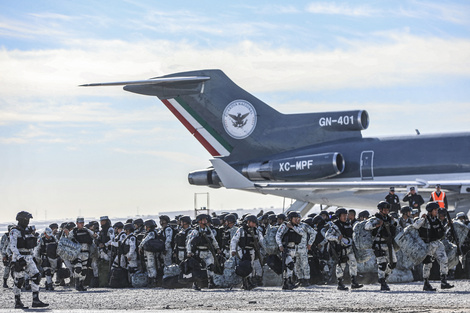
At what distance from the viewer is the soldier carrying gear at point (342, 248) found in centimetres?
1645

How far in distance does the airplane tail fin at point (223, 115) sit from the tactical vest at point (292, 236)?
526 inches

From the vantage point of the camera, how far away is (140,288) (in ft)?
64.4

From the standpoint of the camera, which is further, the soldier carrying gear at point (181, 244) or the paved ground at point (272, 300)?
the soldier carrying gear at point (181, 244)

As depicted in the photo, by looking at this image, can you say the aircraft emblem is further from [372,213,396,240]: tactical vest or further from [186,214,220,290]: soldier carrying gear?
[372,213,396,240]: tactical vest

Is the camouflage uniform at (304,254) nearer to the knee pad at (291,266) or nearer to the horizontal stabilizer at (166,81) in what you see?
the knee pad at (291,266)

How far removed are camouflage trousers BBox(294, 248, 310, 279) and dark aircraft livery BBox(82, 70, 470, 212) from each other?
844 centimetres

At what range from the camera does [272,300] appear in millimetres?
14312

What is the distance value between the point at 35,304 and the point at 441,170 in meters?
15.9

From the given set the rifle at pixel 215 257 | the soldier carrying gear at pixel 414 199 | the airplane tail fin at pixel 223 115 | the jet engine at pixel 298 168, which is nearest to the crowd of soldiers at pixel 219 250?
the rifle at pixel 215 257

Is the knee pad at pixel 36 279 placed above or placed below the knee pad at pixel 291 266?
below

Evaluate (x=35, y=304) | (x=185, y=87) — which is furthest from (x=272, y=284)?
(x=185, y=87)

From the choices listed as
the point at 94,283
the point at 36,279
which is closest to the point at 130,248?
the point at 94,283

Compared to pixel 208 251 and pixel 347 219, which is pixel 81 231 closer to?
pixel 208 251

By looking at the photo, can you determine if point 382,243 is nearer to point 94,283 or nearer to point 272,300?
point 272,300
